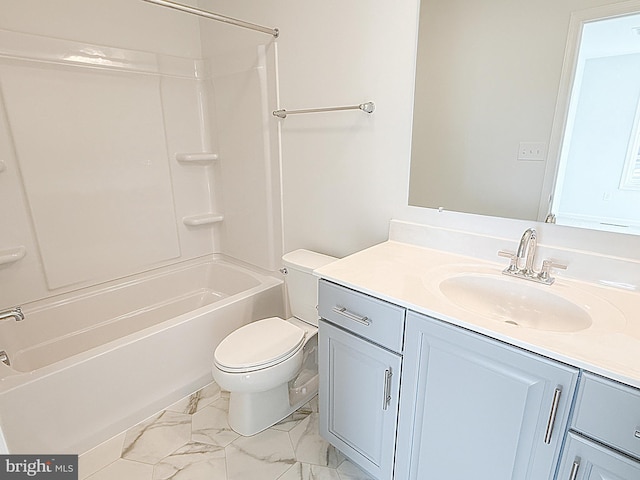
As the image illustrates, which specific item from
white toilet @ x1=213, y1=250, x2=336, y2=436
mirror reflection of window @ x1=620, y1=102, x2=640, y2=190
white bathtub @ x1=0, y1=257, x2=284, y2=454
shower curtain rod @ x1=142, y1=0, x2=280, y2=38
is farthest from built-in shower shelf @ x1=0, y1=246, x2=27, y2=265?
mirror reflection of window @ x1=620, y1=102, x2=640, y2=190

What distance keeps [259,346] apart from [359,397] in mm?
537

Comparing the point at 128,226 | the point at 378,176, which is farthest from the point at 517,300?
the point at 128,226

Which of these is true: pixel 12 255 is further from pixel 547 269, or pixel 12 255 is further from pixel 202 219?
pixel 547 269

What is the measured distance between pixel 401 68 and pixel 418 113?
21 cm

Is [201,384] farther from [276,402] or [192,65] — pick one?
[192,65]

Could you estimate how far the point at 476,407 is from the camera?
40.1 inches

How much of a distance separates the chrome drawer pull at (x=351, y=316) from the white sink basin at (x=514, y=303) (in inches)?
11.9

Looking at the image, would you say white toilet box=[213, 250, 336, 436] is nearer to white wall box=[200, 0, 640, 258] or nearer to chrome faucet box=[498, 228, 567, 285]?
white wall box=[200, 0, 640, 258]

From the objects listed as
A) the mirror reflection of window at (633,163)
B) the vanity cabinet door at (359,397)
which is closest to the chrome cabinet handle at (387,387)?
the vanity cabinet door at (359,397)

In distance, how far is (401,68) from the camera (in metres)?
1.54

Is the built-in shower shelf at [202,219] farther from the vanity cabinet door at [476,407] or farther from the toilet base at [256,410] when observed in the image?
the vanity cabinet door at [476,407]

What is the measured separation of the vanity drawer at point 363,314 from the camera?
1159 millimetres

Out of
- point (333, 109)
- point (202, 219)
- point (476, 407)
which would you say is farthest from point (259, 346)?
point (202, 219)

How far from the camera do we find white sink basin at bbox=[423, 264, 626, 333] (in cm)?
107
